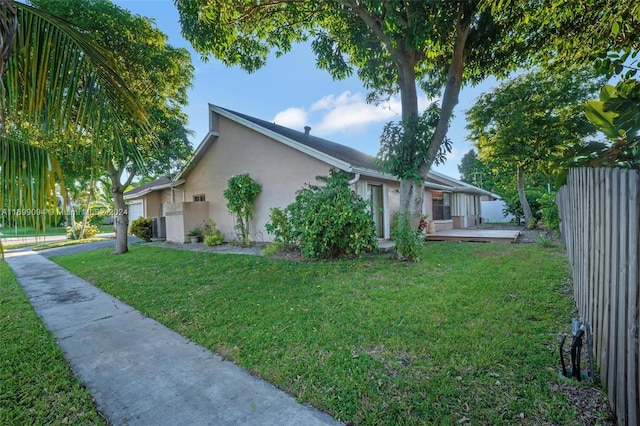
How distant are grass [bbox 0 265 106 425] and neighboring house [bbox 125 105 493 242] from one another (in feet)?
25.1

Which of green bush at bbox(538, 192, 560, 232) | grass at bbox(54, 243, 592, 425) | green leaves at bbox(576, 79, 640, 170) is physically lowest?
grass at bbox(54, 243, 592, 425)

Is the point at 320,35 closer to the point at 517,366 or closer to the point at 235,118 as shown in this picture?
the point at 235,118

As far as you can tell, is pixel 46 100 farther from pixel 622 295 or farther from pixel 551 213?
pixel 551 213

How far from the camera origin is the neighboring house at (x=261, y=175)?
10633 millimetres

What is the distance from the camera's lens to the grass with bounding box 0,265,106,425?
2.50 meters

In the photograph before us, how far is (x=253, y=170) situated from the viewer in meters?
12.2

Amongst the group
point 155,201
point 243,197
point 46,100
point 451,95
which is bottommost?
point 243,197

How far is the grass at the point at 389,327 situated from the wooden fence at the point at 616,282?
1.40ft

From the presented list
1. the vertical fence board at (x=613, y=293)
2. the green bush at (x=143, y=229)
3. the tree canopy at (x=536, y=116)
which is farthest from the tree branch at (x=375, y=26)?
the green bush at (x=143, y=229)

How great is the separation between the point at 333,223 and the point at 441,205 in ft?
37.9

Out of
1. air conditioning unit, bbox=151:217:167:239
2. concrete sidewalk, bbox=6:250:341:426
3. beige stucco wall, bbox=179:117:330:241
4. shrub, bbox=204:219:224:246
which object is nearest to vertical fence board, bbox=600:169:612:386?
concrete sidewalk, bbox=6:250:341:426

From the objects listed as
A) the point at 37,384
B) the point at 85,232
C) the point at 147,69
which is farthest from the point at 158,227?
the point at 37,384

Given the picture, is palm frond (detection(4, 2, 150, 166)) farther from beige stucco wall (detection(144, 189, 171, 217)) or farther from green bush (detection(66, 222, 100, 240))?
green bush (detection(66, 222, 100, 240))

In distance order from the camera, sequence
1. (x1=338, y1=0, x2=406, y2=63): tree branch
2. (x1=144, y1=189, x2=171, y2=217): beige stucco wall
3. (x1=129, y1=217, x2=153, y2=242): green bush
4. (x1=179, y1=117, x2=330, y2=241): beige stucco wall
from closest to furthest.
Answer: (x1=338, y1=0, x2=406, y2=63): tree branch < (x1=179, y1=117, x2=330, y2=241): beige stucco wall < (x1=129, y1=217, x2=153, y2=242): green bush < (x1=144, y1=189, x2=171, y2=217): beige stucco wall
